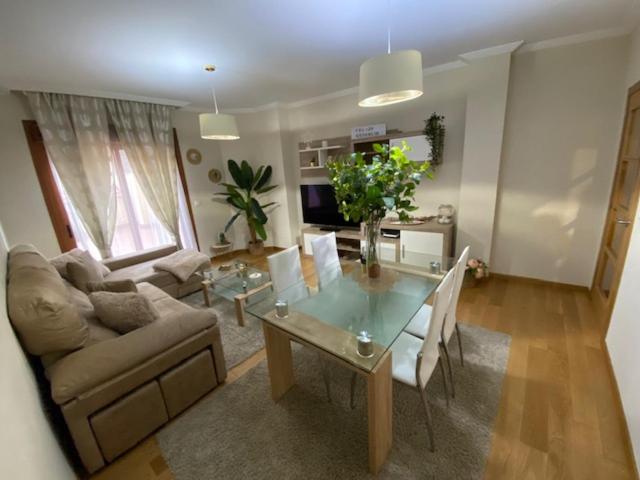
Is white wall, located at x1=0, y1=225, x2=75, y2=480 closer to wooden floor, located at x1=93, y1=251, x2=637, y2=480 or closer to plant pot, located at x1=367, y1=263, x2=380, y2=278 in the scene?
wooden floor, located at x1=93, y1=251, x2=637, y2=480

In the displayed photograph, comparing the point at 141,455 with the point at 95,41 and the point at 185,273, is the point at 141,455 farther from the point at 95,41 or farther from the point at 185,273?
the point at 95,41

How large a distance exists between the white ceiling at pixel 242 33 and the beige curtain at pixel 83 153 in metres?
0.23

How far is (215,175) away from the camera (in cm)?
483

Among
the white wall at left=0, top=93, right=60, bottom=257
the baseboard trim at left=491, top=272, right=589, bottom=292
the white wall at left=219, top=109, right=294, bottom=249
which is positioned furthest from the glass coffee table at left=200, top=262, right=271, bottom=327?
the baseboard trim at left=491, top=272, right=589, bottom=292

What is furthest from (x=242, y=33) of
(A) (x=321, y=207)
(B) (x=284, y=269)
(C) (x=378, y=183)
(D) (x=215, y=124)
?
(A) (x=321, y=207)

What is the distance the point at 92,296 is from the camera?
71.7 inches

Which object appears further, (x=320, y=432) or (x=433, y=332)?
(x=320, y=432)

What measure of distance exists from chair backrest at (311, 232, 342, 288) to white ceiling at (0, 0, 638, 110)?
1.70m

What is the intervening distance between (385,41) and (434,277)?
212cm

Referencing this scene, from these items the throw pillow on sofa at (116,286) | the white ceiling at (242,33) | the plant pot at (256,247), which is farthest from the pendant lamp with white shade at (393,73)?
the plant pot at (256,247)

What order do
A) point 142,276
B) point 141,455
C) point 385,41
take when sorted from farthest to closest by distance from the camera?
point 142,276, point 385,41, point 141,455

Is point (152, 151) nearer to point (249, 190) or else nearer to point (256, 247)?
point (249, 190)

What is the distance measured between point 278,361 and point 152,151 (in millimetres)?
3659

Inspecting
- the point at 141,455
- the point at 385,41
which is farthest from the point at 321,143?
the point at 141,455
